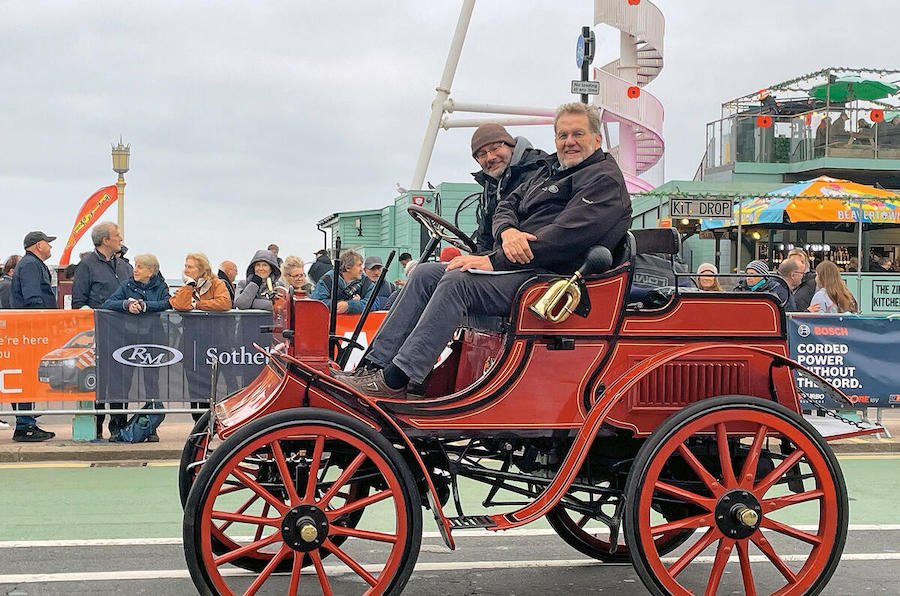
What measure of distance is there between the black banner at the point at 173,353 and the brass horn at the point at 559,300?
5244mm

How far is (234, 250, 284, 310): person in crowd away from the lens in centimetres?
977

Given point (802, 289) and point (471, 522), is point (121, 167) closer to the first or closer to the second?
point (802, 289)

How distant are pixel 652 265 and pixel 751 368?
62cm

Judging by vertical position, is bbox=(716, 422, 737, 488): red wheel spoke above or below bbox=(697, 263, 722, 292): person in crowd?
below

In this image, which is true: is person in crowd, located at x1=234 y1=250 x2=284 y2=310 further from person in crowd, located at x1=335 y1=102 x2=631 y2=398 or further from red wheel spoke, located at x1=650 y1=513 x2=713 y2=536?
red wheel spoke, located at x1=650 y1=513 x2=713 y2=536

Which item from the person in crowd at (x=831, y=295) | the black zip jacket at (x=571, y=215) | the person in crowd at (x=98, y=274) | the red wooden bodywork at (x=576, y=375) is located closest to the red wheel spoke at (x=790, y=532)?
the red wooden bodywork at (x=576, y=375)

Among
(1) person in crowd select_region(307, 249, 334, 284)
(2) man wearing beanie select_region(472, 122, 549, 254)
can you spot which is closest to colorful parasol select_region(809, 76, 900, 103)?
(1) person in crowd select_region(307, 249, 334, 284)

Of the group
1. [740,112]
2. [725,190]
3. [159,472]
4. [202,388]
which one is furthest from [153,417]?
[740,112]

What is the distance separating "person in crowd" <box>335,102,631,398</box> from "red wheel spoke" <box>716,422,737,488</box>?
3.02ft

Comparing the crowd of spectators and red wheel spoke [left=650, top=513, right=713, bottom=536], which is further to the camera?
the crowd of spectators

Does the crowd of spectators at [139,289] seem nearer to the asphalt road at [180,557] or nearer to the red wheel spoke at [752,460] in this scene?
the asphalt road at [180,557]

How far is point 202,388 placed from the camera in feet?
30.6

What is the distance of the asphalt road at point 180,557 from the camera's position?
4.93 meters

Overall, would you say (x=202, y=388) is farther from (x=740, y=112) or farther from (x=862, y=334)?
(x=740, y=112)
